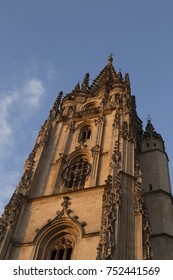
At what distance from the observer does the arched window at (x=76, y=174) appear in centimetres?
2264

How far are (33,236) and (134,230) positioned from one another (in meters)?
4.70

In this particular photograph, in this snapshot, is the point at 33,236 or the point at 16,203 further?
the point at 16,203

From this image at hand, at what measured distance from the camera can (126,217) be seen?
17.4 meters

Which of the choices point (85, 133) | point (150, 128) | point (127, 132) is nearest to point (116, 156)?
point (127, 132)

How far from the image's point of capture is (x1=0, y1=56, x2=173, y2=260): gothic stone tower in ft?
56.1

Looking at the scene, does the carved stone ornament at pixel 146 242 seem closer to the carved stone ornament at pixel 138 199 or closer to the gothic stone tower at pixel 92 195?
the gothic stone tower at pixel 92 195

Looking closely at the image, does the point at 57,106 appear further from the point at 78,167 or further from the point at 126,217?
the point at 126,217

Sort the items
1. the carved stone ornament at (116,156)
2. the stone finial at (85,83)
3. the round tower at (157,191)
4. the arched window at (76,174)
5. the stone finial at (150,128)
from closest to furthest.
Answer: the carved stone ornament at (116,156) → the round tower at (157,191) → the arched window at (76,174) → the stone finial at (150,128) → the stone finial at (85,83)

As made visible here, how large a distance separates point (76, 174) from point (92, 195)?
11.9 feet

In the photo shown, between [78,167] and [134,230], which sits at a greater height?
[78,167]

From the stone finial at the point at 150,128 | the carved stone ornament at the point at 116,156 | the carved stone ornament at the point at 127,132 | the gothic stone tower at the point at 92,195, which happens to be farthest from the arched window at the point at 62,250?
the stone finial at the point at 150,128

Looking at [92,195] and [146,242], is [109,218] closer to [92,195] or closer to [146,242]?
[146,242]

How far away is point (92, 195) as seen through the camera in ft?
65.7
